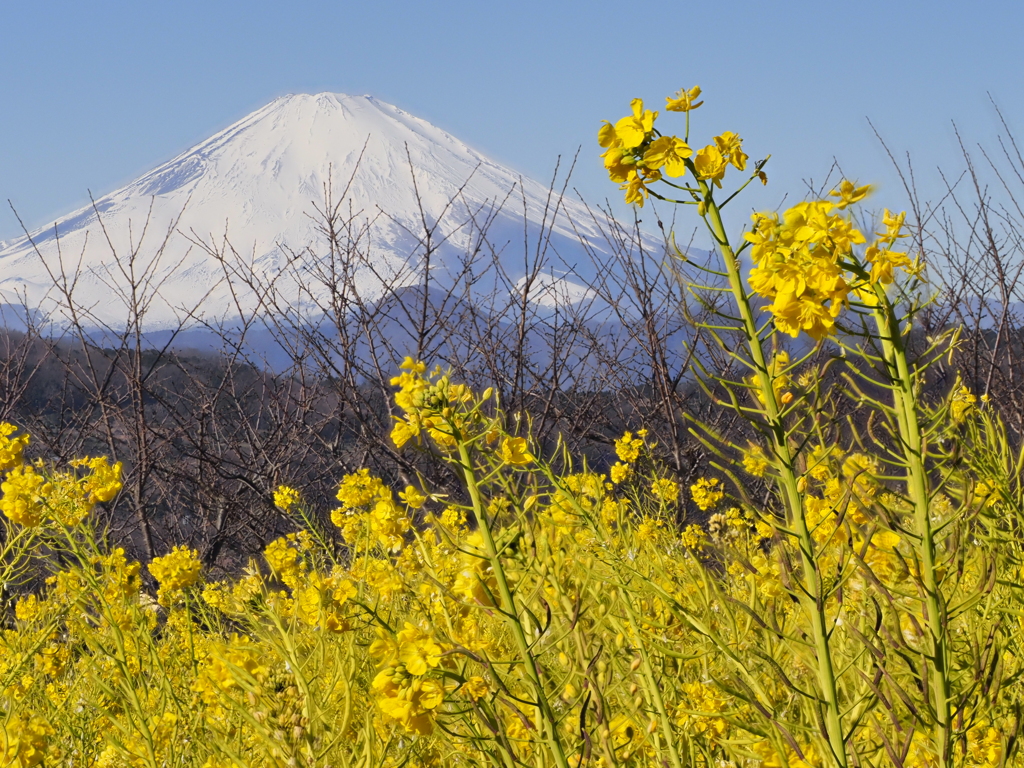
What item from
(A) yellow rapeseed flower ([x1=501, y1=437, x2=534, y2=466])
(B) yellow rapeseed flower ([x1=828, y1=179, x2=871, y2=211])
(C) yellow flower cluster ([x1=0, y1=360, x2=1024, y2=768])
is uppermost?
(B) yellow rapeseed flower ([x1=828, y1=179, x2=871, y2=211])

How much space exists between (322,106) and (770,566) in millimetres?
71389

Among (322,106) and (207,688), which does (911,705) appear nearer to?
(207,688)

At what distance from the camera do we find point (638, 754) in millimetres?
1882

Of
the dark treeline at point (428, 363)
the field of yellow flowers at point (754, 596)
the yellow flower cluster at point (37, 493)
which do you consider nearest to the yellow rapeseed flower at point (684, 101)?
the field of yellow flowers at point (754, 596)

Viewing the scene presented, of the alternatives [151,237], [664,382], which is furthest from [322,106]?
[664,382]

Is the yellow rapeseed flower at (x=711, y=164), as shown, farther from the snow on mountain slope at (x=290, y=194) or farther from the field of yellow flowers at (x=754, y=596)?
the snow on mountain slope at (x=290, y=194)

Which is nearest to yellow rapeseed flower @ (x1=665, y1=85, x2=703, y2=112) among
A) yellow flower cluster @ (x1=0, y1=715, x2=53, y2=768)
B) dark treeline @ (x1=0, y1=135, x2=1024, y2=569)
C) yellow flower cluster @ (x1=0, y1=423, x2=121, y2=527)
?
yellow flower cluster @ (x1=0, y1=715, x2=53, y2=768)

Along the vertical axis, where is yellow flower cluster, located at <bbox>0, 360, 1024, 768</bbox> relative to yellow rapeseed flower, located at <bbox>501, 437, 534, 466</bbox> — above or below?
below

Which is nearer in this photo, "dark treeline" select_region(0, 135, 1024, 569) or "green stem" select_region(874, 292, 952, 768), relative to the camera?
"green stem" select_region(874, 292, 952, 768)

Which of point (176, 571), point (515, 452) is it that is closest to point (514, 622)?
point (515, 452)

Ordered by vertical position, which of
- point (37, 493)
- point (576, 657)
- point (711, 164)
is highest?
point (711, 164)

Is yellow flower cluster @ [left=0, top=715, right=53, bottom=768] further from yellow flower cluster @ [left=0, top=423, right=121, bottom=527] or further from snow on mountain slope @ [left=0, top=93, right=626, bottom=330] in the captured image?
snow on mountain slope @ [left=0, top=93, right=626, bottom=330]

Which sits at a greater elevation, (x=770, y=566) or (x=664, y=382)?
(x=664, y=382)

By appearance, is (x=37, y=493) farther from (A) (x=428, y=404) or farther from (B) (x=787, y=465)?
(B) (x=787, y=465)
